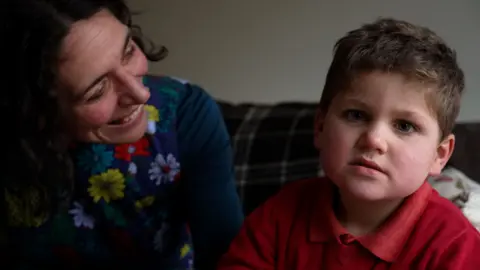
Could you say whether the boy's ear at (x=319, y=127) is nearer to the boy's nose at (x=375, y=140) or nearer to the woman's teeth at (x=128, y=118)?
the boy's nose at (x=375, y=140)

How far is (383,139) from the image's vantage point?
869mm

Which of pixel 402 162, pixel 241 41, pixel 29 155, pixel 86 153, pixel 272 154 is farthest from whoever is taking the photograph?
pixel 241 41

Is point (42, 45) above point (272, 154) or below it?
above

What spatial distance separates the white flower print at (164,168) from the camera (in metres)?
1.27

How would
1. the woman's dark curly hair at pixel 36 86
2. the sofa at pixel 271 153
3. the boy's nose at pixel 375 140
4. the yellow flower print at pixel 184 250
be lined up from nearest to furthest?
the boy's nose at pixel 375 140 < the woman's dark curly hair at pixel 36 86 < the yellow flower print at pixel 184 250 < the sofa at pixel 271 153

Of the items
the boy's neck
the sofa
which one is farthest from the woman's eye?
the sofa

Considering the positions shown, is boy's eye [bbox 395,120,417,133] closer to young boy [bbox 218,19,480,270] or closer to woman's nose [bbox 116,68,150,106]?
young boy [bbox 218,19,480,270]

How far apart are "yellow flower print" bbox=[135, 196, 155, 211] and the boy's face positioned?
0.50 metres

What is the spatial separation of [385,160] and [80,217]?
70 cm

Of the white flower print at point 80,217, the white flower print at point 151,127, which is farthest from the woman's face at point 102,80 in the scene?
the white flower print at point 80,217

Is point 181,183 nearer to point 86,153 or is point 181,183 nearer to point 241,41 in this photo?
point 86,153

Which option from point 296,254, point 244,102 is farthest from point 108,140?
point 244,102

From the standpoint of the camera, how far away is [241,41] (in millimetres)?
2090

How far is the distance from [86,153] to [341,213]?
0.54 meters
